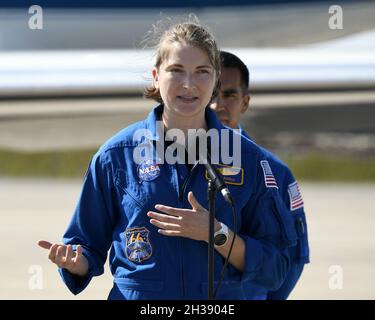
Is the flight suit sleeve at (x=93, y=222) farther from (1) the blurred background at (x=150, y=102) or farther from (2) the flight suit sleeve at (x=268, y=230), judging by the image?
(1) the blurred background at (x=150, y=102)

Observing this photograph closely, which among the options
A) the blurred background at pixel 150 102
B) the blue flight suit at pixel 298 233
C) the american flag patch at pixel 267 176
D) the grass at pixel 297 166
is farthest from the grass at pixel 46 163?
the american flag patch at pixel 267 176

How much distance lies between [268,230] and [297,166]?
8.47 m

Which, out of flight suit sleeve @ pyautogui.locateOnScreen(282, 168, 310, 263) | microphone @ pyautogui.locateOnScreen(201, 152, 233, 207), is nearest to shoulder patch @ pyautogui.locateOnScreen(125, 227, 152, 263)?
microphone @ pyautogui.locateOnScreen(201, 152, 233, 207)

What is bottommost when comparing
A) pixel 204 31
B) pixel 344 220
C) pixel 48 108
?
pixel 344 220

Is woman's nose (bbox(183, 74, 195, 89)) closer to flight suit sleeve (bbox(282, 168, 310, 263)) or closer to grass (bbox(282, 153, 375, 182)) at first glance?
flight suit sleeve (bbox(282, 168, 310, 263))

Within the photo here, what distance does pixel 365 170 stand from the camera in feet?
36.9

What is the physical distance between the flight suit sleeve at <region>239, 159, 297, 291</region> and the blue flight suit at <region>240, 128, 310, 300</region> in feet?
0.26

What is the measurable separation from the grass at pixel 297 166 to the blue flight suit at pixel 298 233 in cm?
778

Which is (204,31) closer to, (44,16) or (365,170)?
(44,16)

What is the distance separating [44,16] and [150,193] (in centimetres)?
696

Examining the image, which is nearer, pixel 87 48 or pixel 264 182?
pixel 264 182

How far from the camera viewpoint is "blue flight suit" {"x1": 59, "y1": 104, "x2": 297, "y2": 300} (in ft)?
8.13

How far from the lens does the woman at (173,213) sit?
97.4 inches
